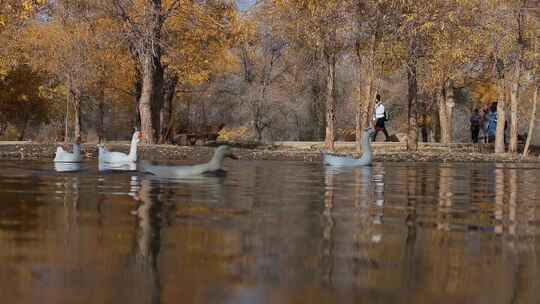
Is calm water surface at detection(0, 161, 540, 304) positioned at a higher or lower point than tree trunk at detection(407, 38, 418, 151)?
lower

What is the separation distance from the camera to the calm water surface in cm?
460

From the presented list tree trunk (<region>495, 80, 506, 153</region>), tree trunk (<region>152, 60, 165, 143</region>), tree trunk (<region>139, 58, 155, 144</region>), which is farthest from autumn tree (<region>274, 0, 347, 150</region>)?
tree trunk (<region>495, 80, 506, 153</region>)

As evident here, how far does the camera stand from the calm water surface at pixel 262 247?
181 inches

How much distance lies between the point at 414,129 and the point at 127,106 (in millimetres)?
40466

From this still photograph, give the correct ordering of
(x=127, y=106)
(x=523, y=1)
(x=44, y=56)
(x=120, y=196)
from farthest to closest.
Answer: (x=127, y=106)
(x=44, y=56)
(x=523, y=1)
(x=120, y=196)

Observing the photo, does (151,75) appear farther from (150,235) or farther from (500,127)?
(150,235)

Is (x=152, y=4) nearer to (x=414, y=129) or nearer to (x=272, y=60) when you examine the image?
(x=414, y=129)

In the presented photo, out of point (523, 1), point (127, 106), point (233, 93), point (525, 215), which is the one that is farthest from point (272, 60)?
point (525, 215)

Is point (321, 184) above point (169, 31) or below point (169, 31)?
below

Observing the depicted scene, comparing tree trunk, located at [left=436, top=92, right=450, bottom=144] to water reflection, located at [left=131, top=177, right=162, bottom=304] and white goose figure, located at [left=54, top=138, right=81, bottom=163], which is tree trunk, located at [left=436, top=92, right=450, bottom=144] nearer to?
white goose figure, located at [left=54, top=138, right=81, bottom=163]

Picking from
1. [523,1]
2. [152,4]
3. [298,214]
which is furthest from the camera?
[152,4]

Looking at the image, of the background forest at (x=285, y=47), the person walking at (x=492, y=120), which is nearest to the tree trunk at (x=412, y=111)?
the background forest at (x=285, y=47)

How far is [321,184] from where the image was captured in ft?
48.7

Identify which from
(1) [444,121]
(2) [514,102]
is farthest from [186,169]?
(1) [444,121]
